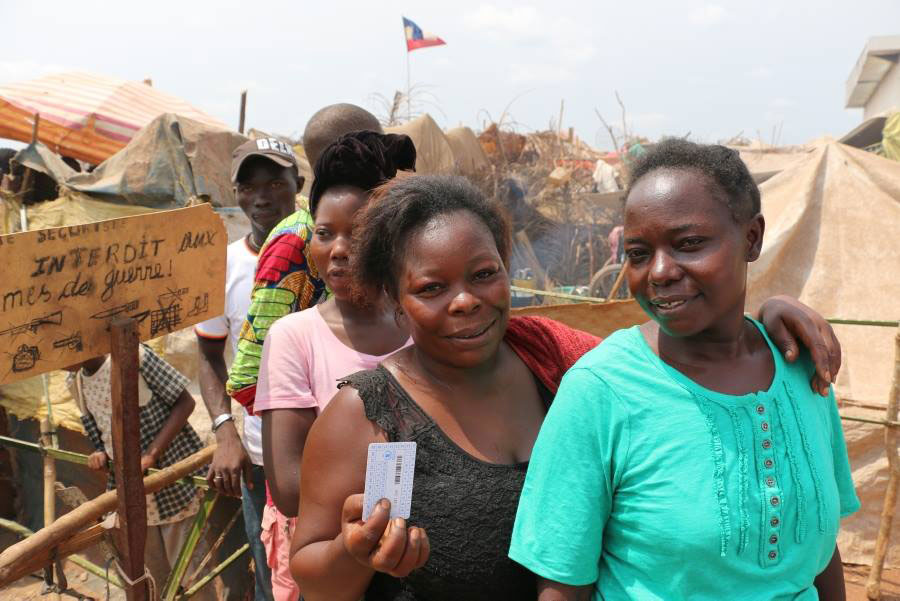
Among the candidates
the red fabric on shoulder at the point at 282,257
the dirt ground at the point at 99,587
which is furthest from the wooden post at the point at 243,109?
the red fabric on shoulder at the point at 282,257

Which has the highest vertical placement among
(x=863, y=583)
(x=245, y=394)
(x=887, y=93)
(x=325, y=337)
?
(x=887, y=93)

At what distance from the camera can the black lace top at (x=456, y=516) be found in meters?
1.41

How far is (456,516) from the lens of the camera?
1.41 meters

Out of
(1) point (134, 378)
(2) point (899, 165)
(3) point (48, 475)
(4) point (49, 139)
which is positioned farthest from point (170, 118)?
(2) point (899, 165)

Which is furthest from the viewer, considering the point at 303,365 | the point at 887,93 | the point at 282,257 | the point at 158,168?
the point at 887,93

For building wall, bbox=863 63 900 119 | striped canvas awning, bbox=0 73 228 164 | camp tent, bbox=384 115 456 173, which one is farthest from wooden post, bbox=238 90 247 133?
→ building wall, bbox=863 63 900 119

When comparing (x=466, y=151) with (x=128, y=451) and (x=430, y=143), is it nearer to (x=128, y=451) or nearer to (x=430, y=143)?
(x=430, y=143)

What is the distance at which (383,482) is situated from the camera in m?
1.21

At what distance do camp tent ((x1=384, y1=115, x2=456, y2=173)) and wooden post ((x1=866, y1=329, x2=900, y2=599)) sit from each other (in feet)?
21.5

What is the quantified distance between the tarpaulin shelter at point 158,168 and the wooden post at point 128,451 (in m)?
4.87

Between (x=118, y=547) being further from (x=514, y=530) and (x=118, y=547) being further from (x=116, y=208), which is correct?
(x=116, y=208)

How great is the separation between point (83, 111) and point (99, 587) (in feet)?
20.6

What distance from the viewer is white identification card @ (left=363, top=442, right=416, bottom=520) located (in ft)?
3.94

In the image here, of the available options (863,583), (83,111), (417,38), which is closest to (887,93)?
(417,38)
